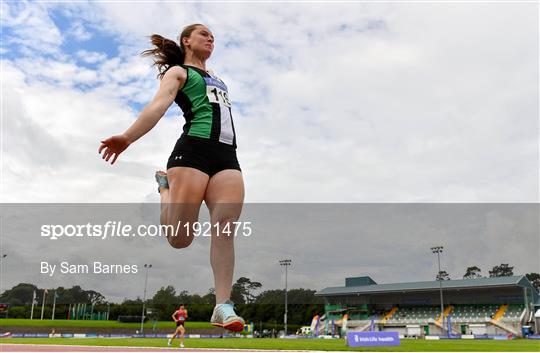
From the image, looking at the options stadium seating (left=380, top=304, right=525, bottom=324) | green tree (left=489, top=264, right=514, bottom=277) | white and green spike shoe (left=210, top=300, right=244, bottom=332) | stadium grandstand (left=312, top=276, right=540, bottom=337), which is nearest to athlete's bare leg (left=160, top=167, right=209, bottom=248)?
white and green spike shoe (left=210, top=300, right=244, bottom=332)

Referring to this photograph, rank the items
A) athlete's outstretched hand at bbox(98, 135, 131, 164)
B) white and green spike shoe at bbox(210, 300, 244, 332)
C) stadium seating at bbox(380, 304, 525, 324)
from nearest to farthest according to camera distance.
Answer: athlete's outstretched hand at bbox(98, 135, 131, 164) → white and green spike shoe at bbox(210, 300, 244, 332) → stadium seating at bbox(380, 304, 525, 324)

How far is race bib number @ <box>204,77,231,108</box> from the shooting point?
3.72 m

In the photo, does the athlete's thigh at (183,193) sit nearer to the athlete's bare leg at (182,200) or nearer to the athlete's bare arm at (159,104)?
the athlete's bare leg at (182,200)

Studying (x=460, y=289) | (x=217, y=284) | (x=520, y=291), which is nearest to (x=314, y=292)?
(x=460, y=289)

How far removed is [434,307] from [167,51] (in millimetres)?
67862

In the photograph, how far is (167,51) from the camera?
3938 mm

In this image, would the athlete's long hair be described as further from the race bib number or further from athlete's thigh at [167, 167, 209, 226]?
athlete's thigh at [167, 167, 209, 226]

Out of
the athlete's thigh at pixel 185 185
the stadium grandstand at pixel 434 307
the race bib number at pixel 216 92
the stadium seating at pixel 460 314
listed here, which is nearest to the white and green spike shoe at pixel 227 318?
the athlete's thigh at pixel 185 185

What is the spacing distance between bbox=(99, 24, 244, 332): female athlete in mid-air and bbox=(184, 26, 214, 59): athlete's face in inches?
7.3

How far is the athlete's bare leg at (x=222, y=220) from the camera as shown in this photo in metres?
3.50

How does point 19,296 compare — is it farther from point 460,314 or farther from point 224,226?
point 224,226

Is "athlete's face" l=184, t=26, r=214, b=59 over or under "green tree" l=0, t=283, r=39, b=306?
over

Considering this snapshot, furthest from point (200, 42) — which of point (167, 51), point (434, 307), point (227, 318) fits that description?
point (434, 307)

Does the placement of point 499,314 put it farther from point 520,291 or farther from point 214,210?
point 214,210
